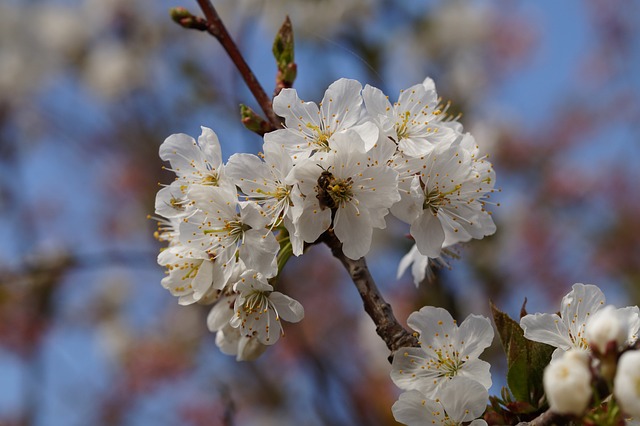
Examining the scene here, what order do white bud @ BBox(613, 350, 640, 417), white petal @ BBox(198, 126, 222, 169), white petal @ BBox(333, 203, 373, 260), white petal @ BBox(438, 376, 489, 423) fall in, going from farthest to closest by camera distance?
white petal @ BBox(198, 126, 222, 169) → white petal @ BBox(333, 203, 373, 260) → white petal @ BBox(438, 376, 489, 423) → white bud @ BBox(613, 350, 640, 417)

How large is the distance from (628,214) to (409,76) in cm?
207

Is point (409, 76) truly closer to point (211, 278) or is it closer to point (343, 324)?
point (343, 324)

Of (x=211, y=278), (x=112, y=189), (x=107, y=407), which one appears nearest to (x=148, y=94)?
(x=112, y=189)

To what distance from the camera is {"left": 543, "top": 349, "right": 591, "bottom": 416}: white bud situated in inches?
27.7

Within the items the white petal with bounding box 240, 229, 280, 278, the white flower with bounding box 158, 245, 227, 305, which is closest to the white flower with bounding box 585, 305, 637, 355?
the white petal with bounding box 240, 229, 280, 278

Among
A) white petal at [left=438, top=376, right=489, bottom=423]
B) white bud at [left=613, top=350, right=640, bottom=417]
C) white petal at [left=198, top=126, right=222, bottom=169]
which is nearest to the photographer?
white bud at [left=613, top=350, right=640, bottom=417]

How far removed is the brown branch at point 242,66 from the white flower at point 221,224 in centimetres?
17

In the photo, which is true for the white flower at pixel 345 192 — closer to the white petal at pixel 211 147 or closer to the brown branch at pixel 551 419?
the white petal at pixel 211 147

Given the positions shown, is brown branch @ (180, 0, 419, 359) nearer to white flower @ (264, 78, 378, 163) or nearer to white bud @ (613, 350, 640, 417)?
white flower @ (264, 78, 378, 163)

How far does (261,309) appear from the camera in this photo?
109 centimetres

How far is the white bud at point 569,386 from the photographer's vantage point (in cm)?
70

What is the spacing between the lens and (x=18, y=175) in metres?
5.07

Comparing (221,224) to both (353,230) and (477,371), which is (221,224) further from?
(477,371)

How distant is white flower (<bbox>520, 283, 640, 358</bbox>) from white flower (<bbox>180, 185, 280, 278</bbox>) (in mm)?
417
